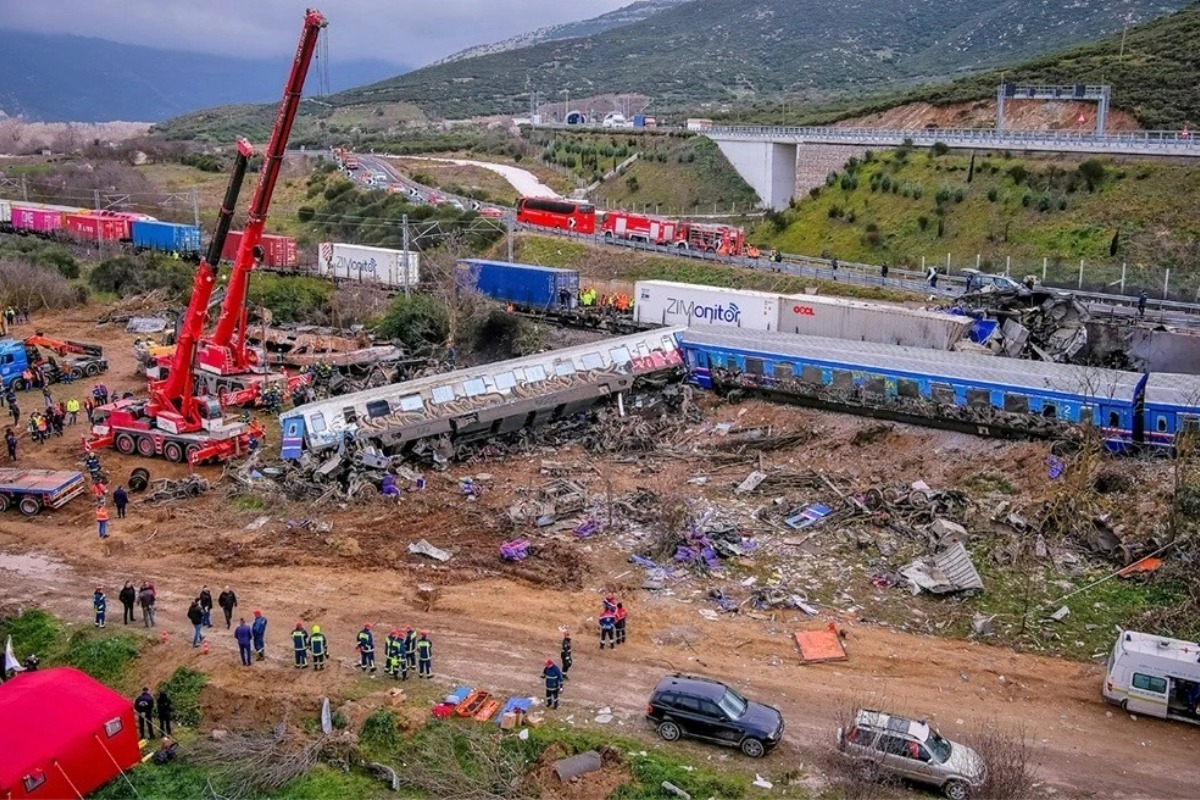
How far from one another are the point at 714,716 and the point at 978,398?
693 inches

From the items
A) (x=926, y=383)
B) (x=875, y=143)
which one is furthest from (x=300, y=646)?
(x=875, y=143)

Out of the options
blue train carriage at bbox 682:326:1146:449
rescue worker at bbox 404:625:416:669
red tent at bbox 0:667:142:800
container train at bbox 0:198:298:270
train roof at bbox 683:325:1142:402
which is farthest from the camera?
container train at bbox 0:198:298:270

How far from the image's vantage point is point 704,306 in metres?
42.1

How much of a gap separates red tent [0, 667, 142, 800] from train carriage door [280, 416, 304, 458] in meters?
12.6

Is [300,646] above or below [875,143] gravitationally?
below

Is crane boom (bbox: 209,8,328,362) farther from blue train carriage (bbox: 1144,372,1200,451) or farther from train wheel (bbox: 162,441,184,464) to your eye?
blue train carriage (bbox: 1144,372,1200,451)

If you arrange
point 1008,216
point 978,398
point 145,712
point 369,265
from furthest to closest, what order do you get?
1. point 369,265
2. point 1008,216
3. point 978,398
4. point 145,712

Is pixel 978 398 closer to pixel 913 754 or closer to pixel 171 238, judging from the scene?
pixel 913 754

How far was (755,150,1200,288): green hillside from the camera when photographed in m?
47.7

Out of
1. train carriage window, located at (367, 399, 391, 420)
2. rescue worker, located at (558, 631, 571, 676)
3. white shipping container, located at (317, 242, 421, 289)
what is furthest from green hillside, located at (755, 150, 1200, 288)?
rescue worker, located at (558, 631, 571, 676)

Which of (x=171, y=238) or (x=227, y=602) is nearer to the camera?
(x=227, y=602)

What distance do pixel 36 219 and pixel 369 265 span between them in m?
34.7

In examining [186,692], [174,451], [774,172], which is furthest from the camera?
[774,172]

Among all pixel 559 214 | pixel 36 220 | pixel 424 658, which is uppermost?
pixel 559 214
